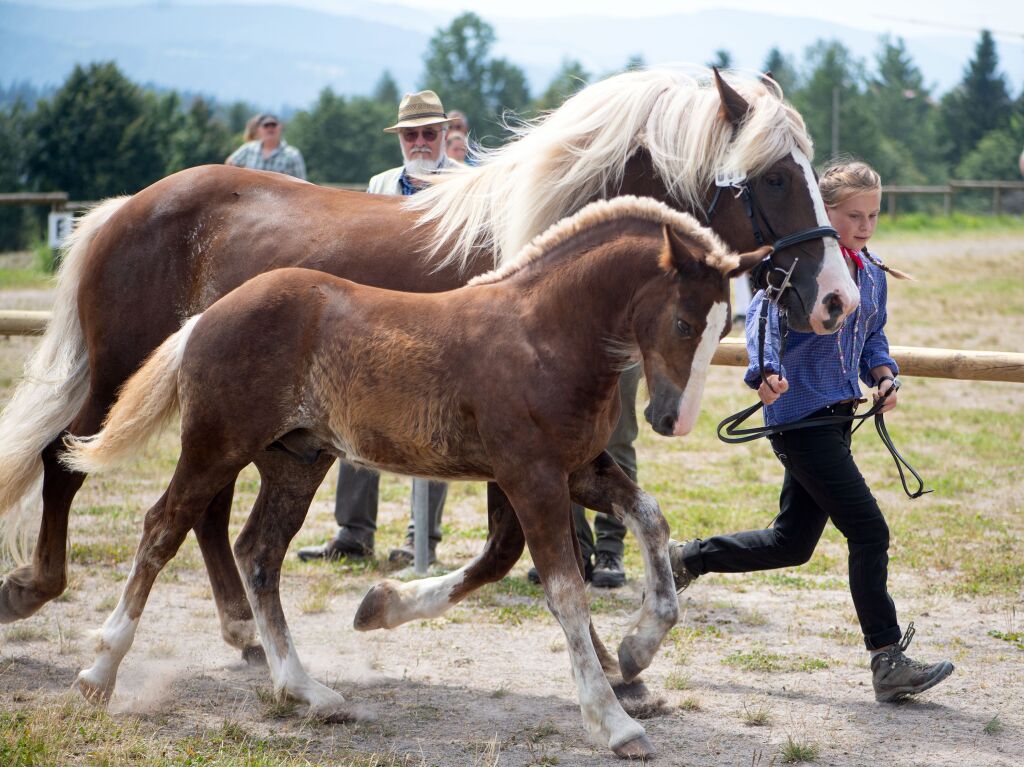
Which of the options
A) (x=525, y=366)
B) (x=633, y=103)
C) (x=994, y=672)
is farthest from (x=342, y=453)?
(x=994, y=672)

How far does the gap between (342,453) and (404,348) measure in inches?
19.0

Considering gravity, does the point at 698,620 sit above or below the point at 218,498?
below

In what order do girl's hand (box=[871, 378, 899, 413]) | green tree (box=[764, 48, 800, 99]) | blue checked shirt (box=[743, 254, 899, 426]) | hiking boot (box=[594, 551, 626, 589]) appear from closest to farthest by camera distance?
1. blue checked shirt (box=[743, 254, 899, 426])
2. girl's hand (box=[871, 378, 899, 413])
3. hiking boot (box=[594, 551, 626, 589])
4. green tree (box=[764, 48, 800, 99])

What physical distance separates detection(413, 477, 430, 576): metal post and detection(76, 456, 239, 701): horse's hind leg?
1.71 m

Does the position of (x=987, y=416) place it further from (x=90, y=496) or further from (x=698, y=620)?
(x=90, y=496)

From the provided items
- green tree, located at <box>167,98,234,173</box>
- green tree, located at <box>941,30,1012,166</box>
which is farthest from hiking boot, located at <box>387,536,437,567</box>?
green tree, located at <box>941,30,1012,166</box>

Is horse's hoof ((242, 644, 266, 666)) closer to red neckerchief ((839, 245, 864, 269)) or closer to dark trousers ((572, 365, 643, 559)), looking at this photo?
dark trousers ((572, 365, 643, 559))

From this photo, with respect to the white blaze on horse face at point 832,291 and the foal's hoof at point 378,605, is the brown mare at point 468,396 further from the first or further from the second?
the white blaze on horse face at point 832,291

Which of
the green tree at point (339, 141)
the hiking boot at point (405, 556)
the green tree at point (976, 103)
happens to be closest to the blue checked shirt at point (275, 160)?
the hiking boot at point (405, 556)

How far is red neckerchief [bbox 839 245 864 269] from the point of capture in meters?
4.17

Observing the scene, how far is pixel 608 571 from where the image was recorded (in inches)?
224

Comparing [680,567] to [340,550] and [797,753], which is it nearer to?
[797,753]

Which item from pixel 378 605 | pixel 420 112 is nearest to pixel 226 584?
pixel 378 605

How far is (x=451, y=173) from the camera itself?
4.61m
